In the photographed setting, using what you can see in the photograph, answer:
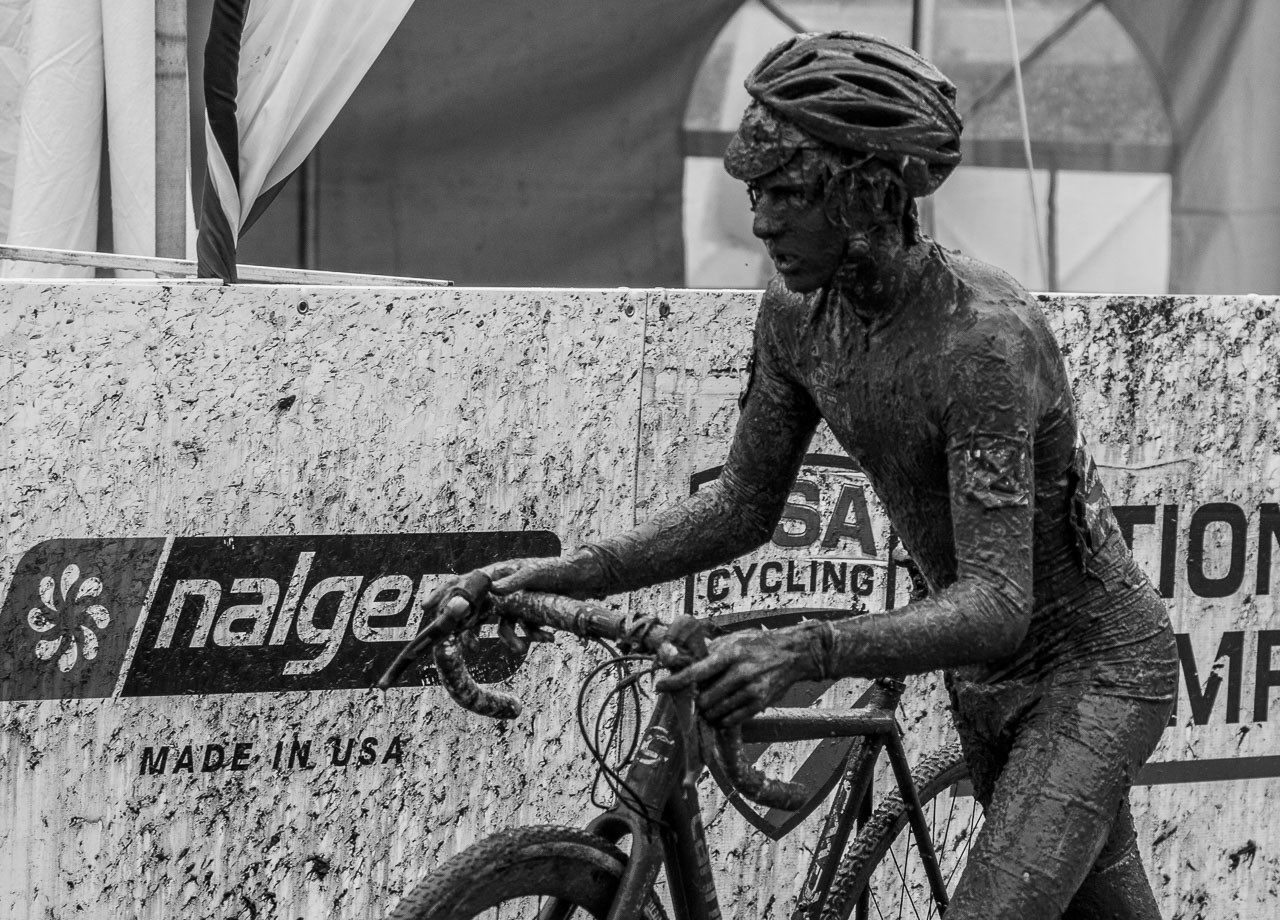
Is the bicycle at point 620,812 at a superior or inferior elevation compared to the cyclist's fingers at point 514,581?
inferior

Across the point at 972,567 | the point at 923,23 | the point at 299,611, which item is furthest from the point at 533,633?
the point at 923,23

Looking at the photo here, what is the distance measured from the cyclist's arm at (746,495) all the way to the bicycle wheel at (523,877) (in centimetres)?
50

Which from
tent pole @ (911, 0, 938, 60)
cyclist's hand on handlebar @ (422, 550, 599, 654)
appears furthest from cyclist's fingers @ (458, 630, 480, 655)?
tent pole @ (911, 0, 938, 60)

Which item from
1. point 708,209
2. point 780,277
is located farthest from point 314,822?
point 708,209

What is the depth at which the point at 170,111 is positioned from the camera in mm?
5105

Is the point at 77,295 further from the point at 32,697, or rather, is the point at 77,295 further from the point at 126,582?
the point at 32,697

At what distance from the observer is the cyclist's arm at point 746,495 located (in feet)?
9.18

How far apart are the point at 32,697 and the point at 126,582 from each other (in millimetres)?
357

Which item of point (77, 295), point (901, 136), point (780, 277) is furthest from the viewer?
point (77, 295)

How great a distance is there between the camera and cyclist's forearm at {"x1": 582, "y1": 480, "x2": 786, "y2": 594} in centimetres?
278

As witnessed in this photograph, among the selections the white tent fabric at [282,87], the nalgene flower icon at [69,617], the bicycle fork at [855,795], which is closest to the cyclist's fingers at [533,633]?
the bicycle fork at [855,795]

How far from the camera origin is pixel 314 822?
13.4 feet

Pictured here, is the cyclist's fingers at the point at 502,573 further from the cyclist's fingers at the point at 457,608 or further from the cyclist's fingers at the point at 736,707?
the cyclist's fingers at the point at 736,707

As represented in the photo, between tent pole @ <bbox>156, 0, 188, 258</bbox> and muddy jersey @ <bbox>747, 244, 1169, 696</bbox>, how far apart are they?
115 inches
